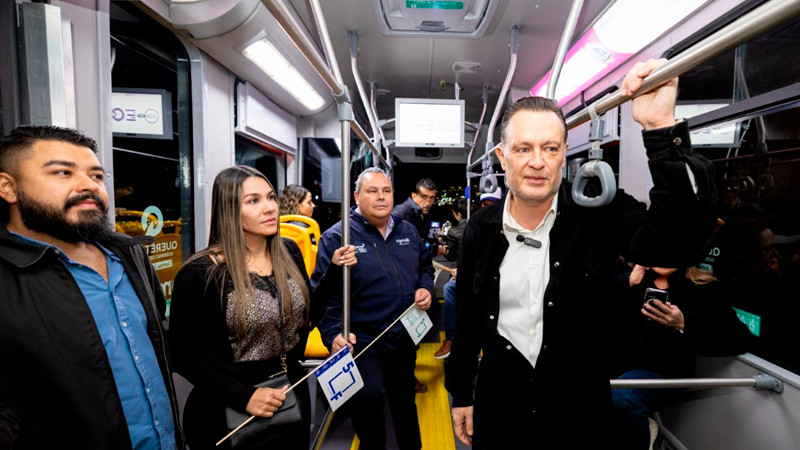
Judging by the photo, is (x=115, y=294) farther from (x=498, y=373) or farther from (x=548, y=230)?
(x=548, y=230)

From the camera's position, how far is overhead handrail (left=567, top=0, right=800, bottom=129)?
0.71 m

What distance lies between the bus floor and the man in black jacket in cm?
162

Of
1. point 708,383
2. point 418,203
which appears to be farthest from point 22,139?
point 418,203

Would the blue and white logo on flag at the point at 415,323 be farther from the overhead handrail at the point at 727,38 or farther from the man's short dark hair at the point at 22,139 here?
the man's short dark hair at the point at 22,139

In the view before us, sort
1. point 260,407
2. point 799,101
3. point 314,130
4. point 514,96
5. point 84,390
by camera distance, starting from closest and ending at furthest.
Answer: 1. point 84,390
2. point 260,407
3. point 799,101
4. point 514,96
5. point 314,130

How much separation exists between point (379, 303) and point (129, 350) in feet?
4.96

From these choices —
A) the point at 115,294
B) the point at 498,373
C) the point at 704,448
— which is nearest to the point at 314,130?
the point at 115,294

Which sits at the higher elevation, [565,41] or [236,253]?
[565,41]

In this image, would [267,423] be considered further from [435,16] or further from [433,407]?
[435,16]

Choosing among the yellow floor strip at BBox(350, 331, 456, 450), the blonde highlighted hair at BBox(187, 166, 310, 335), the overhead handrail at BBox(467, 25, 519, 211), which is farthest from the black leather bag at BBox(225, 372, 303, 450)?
the overhead handrail at BBox(467, 25, 519, 211)

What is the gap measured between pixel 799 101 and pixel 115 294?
333 cm

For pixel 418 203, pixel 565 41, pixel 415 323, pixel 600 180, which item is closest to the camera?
pixel 600 180

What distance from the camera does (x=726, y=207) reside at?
96.3 inches

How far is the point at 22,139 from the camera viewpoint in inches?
50.2
